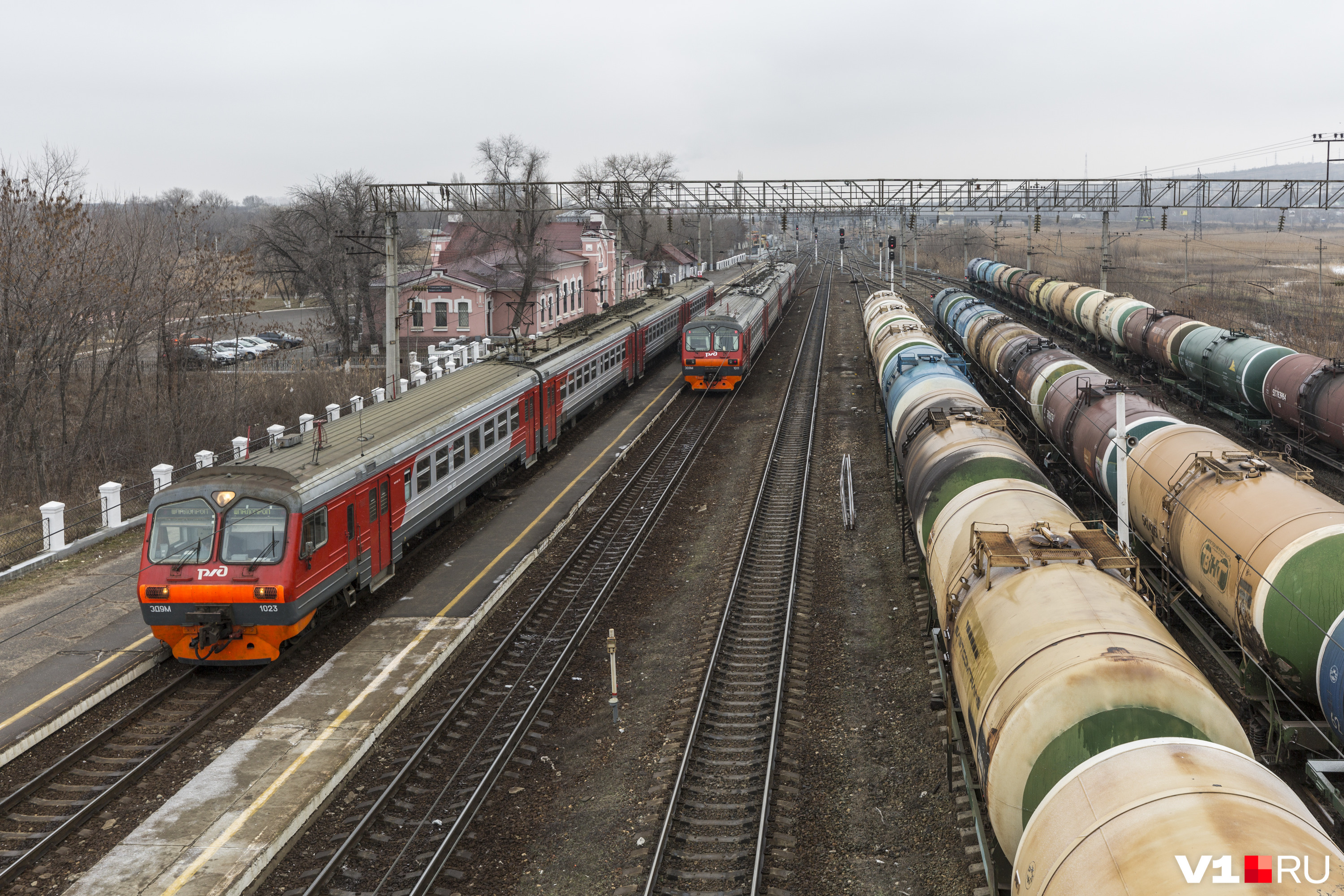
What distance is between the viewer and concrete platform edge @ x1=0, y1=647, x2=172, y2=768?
37.8 feet

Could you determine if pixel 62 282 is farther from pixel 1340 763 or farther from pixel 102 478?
pixel 1340 763

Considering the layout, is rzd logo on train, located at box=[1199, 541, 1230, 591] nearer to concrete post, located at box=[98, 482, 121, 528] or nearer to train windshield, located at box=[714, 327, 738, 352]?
concrete post, located at box=[98, 482, 121, 528]

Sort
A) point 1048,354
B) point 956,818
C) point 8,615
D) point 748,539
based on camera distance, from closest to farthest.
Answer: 1. point 956,818
2. point 8,615
3. point 748,539
4. point 1048,354

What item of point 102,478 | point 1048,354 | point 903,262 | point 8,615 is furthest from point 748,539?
point 903,262

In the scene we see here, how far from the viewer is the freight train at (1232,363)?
21469 mm

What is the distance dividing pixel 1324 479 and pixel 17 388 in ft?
113

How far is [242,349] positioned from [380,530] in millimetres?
40889

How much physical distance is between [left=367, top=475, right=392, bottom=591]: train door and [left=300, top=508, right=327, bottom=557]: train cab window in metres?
1.62

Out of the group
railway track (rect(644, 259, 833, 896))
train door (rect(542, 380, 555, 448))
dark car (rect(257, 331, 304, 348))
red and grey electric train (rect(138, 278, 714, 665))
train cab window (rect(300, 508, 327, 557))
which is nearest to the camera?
railway track (rect(644, 259, 833, 896))

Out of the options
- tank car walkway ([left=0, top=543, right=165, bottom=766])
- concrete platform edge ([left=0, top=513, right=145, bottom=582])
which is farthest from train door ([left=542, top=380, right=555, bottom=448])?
tank car walkway ([left=0, top=543, right=165, bottom=766])

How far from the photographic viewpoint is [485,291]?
54.3 m

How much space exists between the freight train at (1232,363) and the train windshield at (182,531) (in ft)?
72.3

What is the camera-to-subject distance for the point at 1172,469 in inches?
555

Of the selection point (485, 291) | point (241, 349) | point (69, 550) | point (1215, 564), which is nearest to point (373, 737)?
point (69, 550)
